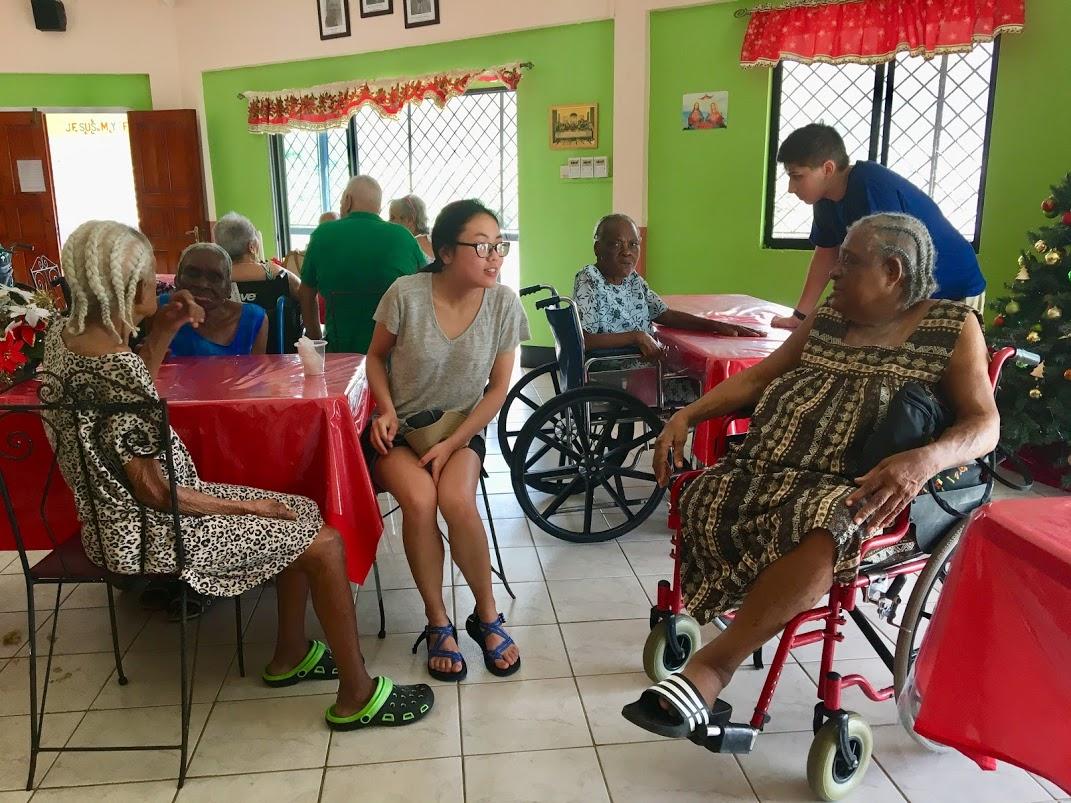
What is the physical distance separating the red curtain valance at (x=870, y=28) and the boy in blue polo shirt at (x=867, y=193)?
209 centimetres

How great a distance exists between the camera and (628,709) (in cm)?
153

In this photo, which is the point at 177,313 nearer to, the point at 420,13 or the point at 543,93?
the point at 543,93

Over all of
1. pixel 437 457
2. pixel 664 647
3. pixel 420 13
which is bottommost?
pixel 664 647

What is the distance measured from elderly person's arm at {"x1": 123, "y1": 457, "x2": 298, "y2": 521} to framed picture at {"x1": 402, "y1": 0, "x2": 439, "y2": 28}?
187 inches

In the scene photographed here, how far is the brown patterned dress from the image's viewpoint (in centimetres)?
166

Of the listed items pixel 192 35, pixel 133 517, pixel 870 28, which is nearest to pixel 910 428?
pixel 133 517

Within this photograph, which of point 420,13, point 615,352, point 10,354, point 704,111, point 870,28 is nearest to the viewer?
point 10,354

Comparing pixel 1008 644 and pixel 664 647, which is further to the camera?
pixel 664 647

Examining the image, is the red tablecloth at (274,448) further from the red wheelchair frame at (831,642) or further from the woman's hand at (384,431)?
the red wheelchair frame at (831,642)

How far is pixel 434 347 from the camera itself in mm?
2197

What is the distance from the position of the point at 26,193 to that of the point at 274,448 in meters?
6.11

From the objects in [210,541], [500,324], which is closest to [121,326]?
[210,541]

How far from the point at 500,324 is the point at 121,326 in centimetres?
97

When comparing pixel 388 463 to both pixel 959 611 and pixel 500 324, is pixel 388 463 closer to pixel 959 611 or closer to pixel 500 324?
pixel 500 324
